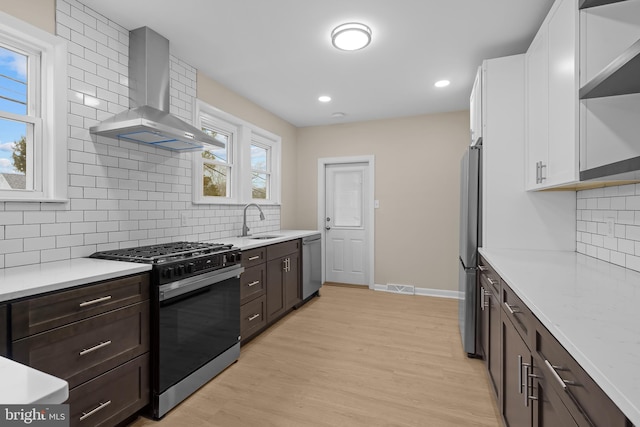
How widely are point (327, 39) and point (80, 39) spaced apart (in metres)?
1.79

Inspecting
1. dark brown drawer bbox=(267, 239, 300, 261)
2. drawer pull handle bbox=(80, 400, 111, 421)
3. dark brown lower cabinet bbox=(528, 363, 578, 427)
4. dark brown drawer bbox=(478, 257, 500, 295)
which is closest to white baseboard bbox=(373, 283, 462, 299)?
dark brown drawer bbox=(267, 239, 300, 261)

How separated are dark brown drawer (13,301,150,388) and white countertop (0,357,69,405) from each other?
3.26ft

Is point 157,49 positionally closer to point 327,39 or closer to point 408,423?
point 327,39

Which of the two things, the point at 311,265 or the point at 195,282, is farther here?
the point at 311,265

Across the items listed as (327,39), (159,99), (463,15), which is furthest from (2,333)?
(463,15)

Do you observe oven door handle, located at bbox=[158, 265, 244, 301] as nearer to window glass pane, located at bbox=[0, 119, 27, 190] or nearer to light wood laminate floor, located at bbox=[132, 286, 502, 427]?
light wood laminate floor, located at bbox=[132, 286, 502, 427]

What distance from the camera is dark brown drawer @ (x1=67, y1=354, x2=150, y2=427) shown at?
1551mm

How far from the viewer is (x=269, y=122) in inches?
179

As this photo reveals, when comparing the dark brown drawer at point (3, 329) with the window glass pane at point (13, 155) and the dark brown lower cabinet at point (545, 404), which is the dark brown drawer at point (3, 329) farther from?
the dark brown lower cabinet at point (545, 404)

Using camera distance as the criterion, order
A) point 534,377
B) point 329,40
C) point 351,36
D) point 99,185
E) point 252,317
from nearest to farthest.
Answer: point 534,377, point 99,185, point 351,36, point 329,40, point 252,317

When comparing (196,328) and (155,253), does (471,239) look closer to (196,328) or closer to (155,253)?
(196,328)

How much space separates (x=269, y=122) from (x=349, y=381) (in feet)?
11.6

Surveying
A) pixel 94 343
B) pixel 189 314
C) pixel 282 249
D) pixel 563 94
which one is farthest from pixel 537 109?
pixel 94 343

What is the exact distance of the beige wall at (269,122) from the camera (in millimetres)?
3367
